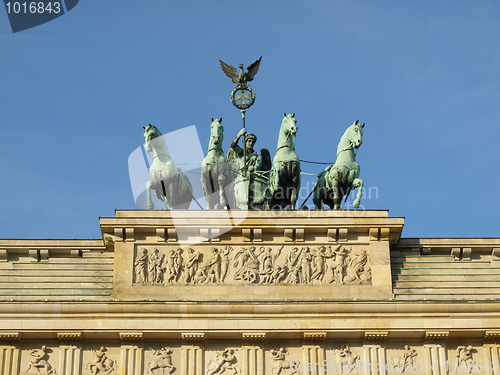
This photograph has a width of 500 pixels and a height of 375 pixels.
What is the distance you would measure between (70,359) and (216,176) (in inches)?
229

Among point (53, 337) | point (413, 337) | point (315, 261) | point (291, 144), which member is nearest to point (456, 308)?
point (413, 337)

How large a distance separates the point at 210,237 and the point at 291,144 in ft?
10.3

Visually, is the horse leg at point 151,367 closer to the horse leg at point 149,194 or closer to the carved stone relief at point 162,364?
the carved stone relief at point 162,364

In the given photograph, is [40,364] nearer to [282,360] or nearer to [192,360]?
[192,360]

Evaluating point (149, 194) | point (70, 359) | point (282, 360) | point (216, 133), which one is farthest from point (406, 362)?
point (70, 359)

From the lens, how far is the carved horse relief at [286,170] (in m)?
35.4

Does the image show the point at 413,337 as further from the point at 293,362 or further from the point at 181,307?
the point at 181,307

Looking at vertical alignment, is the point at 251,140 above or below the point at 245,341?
above

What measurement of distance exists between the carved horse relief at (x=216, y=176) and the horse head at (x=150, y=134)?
133 cm

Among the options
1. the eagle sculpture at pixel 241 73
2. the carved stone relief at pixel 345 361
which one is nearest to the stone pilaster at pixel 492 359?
the carved stone relief at pixel 345 361

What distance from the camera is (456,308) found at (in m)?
33.5

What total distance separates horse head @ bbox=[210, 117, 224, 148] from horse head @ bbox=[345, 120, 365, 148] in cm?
311

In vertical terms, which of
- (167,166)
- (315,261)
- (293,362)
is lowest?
(293,362)

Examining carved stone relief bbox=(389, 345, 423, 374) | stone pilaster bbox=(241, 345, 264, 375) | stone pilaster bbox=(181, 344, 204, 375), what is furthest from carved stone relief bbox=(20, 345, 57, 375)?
carved stone relief bbox=(389, 345, 423, 374)
